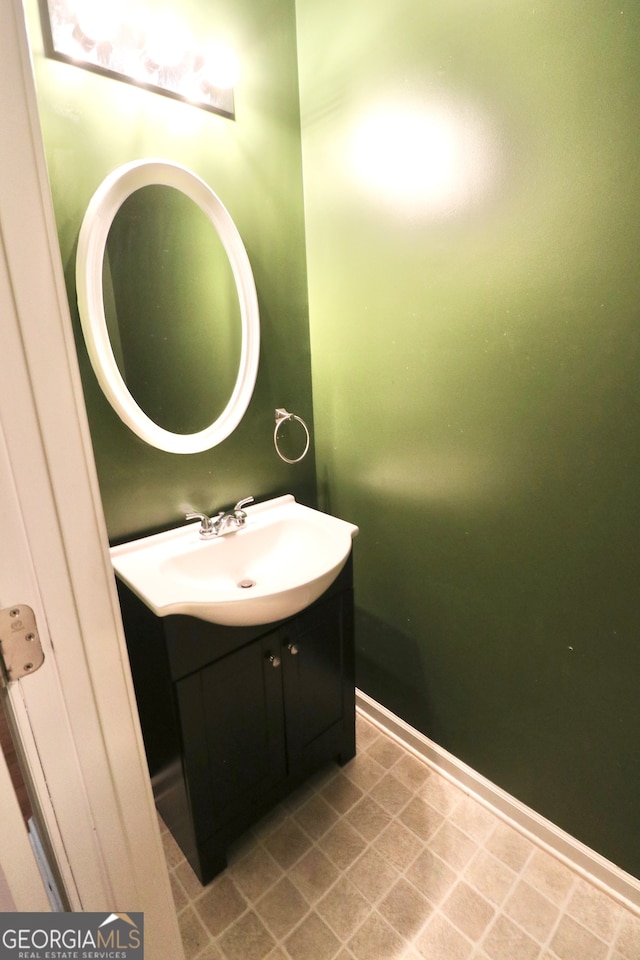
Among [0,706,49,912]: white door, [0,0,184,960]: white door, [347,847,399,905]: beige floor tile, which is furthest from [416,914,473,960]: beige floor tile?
[0,706,49,912]: white door

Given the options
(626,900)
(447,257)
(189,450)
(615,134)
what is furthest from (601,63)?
(626,900)

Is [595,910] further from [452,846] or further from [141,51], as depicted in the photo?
[141,51]

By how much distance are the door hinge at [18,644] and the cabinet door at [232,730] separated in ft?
2.00

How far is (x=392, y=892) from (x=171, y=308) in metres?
1.67

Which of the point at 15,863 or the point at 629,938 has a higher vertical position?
the point at 15,863

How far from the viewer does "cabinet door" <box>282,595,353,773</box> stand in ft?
4.27

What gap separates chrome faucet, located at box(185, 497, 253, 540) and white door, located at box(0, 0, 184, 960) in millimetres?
758

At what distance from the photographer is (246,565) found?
1.41 meters

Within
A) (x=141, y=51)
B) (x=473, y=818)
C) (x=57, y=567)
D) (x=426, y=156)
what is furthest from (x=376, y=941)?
(x=141, y=51)

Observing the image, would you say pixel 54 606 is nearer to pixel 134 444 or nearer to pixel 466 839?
pixel 134 444

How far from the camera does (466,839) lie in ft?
4.41

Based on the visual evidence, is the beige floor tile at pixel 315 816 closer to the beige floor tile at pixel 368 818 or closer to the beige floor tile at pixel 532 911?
the beige floor tile at pixel 368 818

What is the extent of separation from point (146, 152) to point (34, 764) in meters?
1.36

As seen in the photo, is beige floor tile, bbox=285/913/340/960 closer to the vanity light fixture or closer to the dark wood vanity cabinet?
the dark wood vanity cabinet
